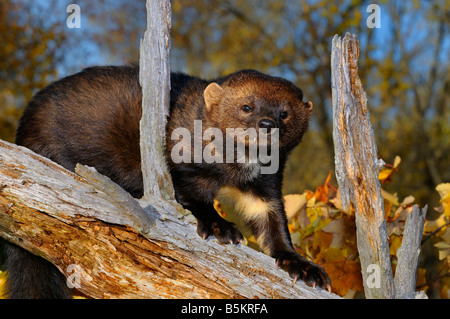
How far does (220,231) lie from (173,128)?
0.83m

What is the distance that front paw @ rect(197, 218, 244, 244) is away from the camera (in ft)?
10.3

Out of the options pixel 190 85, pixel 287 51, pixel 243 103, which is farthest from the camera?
pixel 287 51

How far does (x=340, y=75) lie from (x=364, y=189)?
0.63m

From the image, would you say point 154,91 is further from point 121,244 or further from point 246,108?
point 121,244

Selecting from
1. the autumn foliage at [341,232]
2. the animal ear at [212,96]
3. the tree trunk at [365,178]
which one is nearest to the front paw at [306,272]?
the tree trunk at [365,178]

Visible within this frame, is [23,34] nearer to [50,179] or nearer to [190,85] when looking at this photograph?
[190,85]

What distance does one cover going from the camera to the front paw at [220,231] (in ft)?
10.3

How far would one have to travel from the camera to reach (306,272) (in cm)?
321

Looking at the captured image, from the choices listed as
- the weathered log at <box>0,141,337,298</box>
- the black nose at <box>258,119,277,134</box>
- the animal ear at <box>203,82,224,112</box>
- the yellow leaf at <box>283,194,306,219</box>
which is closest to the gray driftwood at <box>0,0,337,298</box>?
the weathered log at <box>0,141,337,298</box>

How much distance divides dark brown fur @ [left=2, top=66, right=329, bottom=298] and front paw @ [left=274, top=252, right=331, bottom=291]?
0.07 meters

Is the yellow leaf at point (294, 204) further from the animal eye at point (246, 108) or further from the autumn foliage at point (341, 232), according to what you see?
the animal eye at point (246, 108)

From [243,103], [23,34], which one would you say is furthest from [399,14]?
[243,103]

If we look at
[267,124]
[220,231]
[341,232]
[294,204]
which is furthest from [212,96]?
[341,232]
